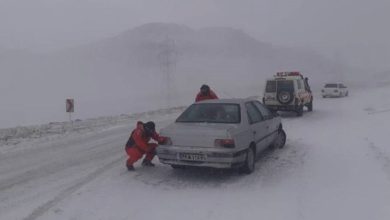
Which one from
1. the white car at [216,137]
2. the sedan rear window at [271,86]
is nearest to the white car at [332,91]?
the sedan rear window at [271,86]

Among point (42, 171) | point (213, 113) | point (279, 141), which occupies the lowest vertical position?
point (42, 171)

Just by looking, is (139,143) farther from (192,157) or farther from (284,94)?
(284,94)

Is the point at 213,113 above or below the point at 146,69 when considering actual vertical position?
below

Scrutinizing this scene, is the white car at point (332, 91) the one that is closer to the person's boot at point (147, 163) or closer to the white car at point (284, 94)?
the white car at point (284, 94)

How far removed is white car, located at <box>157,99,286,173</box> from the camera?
8492mm

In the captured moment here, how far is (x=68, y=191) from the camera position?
809 centimetres

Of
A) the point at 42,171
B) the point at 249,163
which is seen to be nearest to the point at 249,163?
the point at 249,163

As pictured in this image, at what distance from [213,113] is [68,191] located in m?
3.35

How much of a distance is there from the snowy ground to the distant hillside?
52.2 meters

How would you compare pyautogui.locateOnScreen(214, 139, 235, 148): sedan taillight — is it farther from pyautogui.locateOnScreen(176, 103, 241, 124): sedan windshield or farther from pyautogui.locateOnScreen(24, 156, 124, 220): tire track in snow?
pyautogui.locateOnScreen(24, 156, 124, 220): tire track in snow

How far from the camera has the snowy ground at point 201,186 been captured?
6.86 metres

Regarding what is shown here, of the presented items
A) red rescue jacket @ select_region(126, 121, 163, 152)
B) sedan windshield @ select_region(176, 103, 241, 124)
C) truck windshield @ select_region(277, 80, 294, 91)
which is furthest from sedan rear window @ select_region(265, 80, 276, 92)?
red rescue jacket @ select_region(126, 121, 163, 152)

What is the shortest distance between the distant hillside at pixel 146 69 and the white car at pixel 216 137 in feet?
177

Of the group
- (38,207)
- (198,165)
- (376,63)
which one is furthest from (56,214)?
(376,63)
